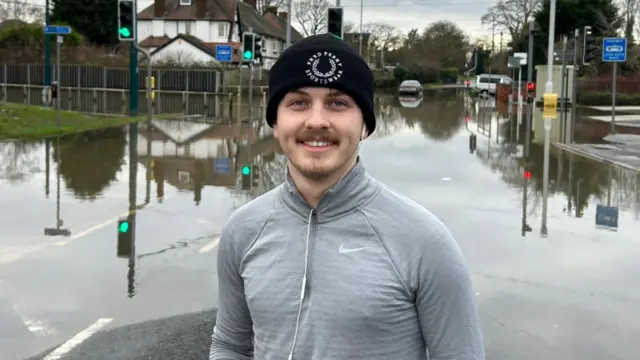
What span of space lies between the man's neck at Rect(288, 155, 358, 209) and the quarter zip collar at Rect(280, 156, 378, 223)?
0.4 inches

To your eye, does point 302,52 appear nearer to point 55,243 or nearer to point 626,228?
point 55,243

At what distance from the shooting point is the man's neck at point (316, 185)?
2.13 meters

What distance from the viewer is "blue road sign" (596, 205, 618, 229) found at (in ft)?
34.6

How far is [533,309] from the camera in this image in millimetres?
6648

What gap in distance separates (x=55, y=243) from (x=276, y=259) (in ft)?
24.0

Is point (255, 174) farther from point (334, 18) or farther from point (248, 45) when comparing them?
point (248, 45)

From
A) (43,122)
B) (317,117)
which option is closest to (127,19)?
(43,122)

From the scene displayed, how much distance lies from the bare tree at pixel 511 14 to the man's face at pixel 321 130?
88193 mm

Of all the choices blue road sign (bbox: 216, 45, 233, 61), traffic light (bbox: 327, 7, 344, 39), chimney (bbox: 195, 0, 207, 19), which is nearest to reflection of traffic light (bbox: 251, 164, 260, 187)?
traffic light (bbox: 327, 7, 344, 39)

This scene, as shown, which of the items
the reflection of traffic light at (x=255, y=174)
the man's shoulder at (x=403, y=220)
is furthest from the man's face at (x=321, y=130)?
the reflection of traffic light at (x=255, y=174)

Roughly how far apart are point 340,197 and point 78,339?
4.16m

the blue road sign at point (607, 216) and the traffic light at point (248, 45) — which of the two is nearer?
the blue road sign at point (607, 216)

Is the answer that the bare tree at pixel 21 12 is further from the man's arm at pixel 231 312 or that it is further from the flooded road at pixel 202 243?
the man's arm at pixel 231 312

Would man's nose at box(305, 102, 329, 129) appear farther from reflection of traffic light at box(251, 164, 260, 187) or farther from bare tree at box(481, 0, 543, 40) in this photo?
bare tree at box(481, 0, 543, 40)
